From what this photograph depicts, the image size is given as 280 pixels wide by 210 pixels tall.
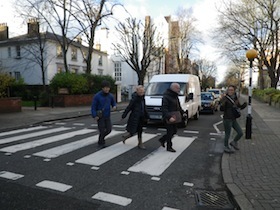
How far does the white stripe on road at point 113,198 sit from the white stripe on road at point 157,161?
126 centimetres

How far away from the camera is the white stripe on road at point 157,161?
17.6ft

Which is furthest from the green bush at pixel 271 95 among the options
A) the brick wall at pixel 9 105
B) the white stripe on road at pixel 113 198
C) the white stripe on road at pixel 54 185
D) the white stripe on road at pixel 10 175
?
the white stripe on road at pixel 10 175

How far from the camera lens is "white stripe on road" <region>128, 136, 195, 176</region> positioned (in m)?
5.38

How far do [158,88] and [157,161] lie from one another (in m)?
6.68

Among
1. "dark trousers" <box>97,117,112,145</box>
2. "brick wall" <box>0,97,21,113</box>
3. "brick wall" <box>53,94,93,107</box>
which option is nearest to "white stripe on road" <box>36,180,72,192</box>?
"dark trousers" <box>97,117,112,145</box>

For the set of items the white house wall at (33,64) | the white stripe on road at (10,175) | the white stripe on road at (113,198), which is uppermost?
the white house wall at (33,64)

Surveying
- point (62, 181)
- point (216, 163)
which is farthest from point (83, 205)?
point (216, 163)

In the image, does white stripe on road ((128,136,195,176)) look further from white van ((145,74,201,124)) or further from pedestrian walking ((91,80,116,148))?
white van ((145,74,201,124))

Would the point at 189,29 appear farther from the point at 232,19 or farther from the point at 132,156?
the point at 132,156

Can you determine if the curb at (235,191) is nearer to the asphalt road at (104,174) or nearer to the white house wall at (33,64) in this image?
the asphalt road at (104,174)

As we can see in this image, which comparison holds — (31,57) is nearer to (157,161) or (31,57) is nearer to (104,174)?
(157,161)

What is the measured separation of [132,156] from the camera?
254 inches

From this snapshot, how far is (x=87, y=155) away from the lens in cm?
641

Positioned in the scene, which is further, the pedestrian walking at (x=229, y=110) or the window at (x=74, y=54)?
the window at (x=74, y=54)
